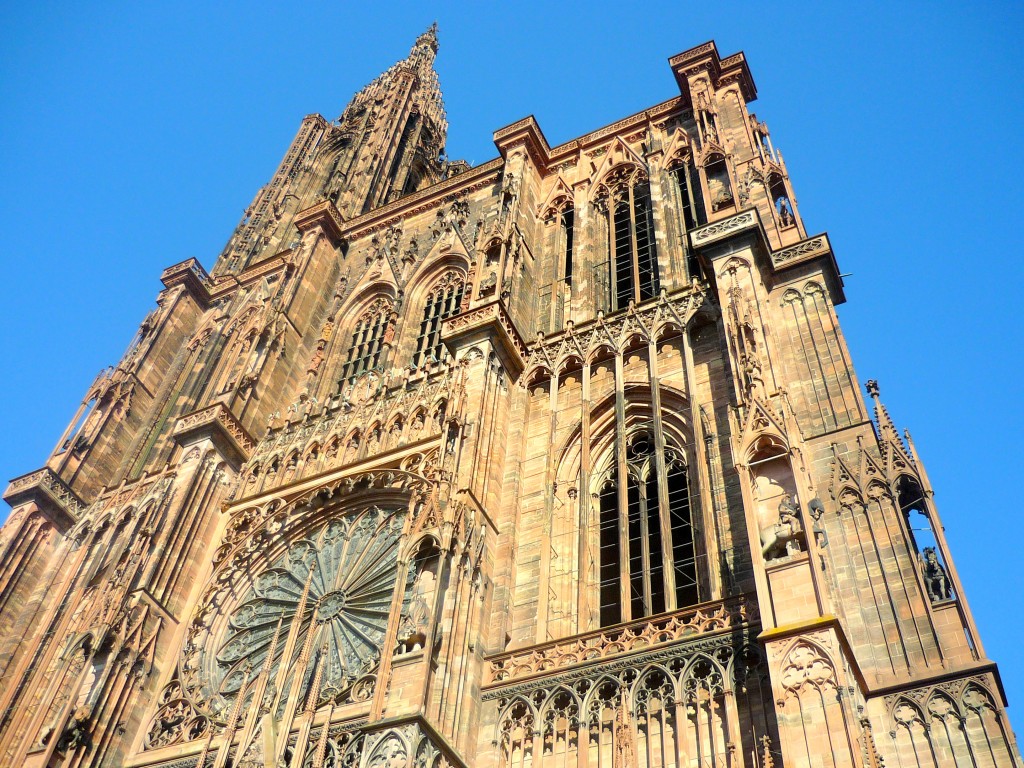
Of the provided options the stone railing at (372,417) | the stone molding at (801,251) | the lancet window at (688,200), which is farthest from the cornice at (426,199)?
the stone molding at (801,251)

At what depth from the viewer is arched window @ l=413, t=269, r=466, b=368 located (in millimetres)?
23719

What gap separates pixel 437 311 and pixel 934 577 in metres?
14.8

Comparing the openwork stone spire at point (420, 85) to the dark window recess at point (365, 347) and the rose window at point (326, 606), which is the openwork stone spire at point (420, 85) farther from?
the rose window at point (326, 606)

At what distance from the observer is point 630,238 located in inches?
921

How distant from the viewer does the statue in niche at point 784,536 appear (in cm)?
1262

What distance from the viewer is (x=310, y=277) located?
1089 inches

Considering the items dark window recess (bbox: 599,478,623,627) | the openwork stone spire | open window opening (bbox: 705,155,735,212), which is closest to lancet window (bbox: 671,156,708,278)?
open window opening (bbox: 705,155,735,212)

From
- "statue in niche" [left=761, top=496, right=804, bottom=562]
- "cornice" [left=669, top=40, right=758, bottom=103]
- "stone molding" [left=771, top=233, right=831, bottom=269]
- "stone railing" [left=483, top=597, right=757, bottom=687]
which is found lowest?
"stone railing" [left=483, top=597, right=757, bottom=687]

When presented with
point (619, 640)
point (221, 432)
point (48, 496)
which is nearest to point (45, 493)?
point (48, 496)

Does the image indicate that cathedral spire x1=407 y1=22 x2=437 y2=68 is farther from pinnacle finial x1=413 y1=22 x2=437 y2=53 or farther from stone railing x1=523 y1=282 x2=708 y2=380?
stone railing x1=523 y1=282 x2=708 y2=380

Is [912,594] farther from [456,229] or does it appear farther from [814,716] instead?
[456,229]

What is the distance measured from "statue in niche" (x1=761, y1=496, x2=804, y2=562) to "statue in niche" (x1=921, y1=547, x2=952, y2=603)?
1799mm

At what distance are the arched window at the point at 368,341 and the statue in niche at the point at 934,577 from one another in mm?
13663

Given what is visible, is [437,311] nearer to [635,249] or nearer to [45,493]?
[635,249]
